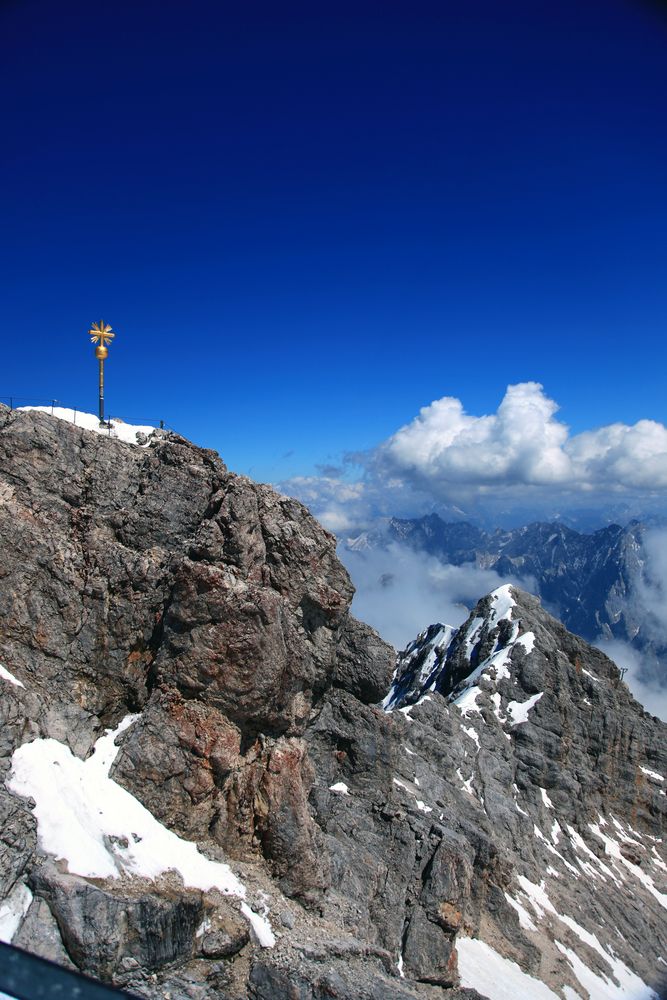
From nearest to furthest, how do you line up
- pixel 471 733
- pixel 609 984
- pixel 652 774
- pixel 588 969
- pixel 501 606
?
1. pixel 609 984
2. pixel 588 969
3. pixel 471 733
4. pixel 652 774
5. pixel 501 606

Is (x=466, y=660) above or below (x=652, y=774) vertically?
above

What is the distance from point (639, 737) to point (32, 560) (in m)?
87.9

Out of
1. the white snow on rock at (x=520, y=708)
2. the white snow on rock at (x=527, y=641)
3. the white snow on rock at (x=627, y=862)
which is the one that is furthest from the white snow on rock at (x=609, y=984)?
the white snow on rock at (x=527, y=641)

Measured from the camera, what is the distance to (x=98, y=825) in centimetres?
2812

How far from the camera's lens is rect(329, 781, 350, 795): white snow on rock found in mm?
44094

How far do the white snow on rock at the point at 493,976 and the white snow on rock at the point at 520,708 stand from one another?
34104 mm

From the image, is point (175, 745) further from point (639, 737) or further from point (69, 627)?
point (639, 737)

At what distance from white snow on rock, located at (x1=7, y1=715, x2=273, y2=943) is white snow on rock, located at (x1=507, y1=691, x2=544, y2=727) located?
189 feet

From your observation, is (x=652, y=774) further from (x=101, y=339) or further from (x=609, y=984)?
(x=101, y=339)

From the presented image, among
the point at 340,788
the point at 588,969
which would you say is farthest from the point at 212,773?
the point at 588,969

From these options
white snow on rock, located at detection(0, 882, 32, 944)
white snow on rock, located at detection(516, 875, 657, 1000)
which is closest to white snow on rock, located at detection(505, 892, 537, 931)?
white snow on rock, located at detection(516, 875, 657, 1000)

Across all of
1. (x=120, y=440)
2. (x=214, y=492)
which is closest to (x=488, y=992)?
(x=214, y=492)

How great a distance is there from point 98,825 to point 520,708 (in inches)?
2580

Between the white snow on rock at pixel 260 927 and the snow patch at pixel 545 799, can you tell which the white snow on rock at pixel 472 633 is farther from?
the white snow on rock at pixel 260 927
